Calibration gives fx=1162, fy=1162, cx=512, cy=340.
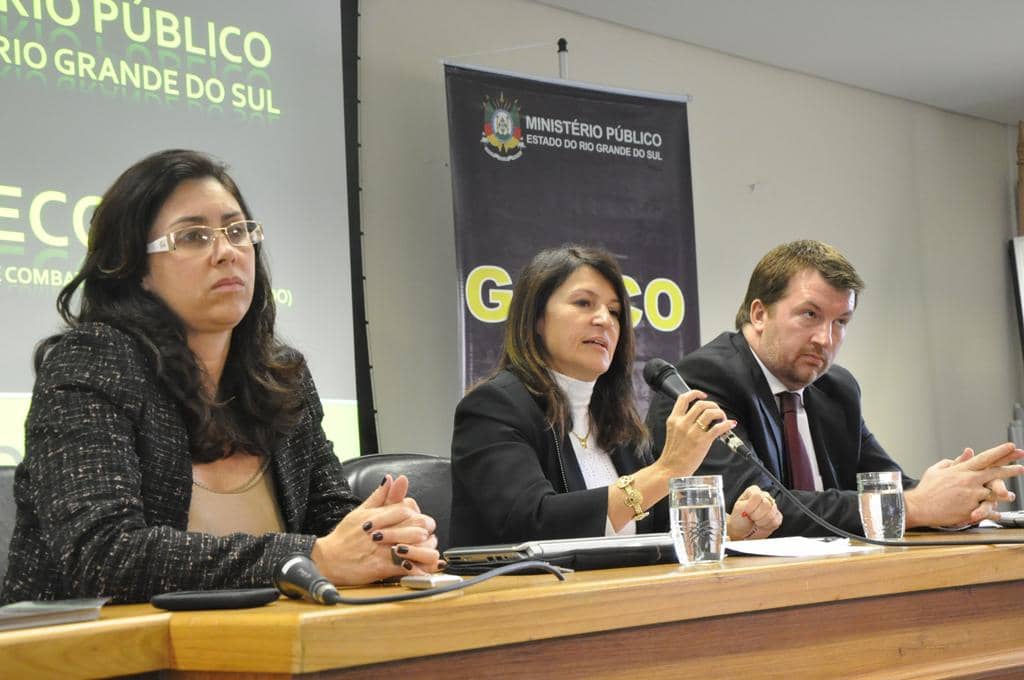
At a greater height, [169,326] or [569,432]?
[169,326]

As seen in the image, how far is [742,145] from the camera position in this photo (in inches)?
210

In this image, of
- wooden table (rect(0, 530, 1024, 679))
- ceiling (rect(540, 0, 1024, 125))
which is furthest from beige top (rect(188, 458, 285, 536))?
ceiling (rect(540, 0, 1024, 125))

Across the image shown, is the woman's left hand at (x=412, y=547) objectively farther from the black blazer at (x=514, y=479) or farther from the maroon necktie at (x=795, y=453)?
the maroon necktie at (x=795, y=453)

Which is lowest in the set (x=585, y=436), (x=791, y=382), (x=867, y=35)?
(x=585, y=436)

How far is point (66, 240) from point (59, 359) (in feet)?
5.54

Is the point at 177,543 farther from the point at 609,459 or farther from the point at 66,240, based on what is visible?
the point at 66,240

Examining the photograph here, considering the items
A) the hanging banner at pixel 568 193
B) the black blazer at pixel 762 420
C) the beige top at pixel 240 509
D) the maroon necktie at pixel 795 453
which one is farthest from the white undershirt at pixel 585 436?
the hanging banner at pixel 568 193

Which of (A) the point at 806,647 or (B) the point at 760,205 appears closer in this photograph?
(A) the point at 806,647

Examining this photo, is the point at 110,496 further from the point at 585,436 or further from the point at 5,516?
the point at 585,436

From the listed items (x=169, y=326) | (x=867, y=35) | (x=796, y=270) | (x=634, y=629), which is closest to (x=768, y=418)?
(x=796, y=270)

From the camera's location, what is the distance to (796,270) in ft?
9.32

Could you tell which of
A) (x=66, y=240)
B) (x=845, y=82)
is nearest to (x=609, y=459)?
(x=66, y=240)

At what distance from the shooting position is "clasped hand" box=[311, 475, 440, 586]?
1.35 m

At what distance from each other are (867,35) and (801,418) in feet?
9.72
